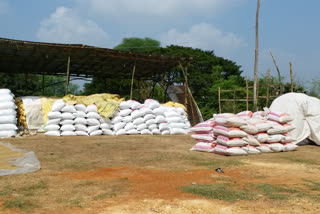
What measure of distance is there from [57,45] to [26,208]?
8.81 metres

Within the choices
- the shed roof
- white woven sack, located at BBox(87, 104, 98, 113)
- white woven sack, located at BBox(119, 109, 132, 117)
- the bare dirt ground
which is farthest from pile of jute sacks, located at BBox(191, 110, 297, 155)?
the shed roof

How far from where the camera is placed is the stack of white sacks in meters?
8.95

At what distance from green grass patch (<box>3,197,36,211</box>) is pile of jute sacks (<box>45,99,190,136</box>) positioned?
6.69 metres

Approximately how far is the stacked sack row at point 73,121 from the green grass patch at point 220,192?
6.78 meters

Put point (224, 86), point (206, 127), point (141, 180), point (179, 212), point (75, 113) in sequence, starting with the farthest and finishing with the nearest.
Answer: point (224, 86)
point (75, 113)
point (206, 127)
point (141, 180)
point (179, 212)

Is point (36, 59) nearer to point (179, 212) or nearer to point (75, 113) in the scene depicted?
point (75, 113)

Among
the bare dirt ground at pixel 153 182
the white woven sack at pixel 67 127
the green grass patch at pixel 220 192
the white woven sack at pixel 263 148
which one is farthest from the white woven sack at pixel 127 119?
the green grass patch at pixel 220 192

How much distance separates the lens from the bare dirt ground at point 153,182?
2.77 meters

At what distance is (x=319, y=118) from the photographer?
801 cm

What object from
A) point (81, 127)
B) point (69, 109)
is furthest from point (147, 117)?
point (69, 109)

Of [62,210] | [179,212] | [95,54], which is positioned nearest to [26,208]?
[62,210]

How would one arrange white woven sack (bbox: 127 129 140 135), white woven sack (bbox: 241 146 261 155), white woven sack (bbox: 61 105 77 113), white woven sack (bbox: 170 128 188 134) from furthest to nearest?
white woven sack (bbox: 170 128 188 134), white woven sack (bbox: 127 129 140 135), white woven sack (bbox: 61 105 77 113), white woven sack (bbox: 241 146 261 155)

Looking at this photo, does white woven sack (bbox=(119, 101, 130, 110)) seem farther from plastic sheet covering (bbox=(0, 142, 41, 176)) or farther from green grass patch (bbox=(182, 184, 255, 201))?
green grass patch (bbox=(182, 184, 255, 201))

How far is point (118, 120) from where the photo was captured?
33.6 feet
